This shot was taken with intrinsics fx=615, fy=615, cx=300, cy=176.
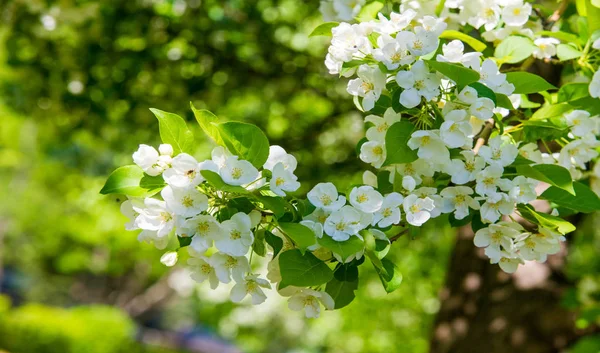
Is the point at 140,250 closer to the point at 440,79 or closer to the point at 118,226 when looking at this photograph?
the point at 118,226

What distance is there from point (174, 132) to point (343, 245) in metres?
0.33

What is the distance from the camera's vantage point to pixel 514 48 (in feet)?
4.37

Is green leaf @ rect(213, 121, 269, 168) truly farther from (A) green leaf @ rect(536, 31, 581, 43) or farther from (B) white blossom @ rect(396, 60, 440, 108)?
(A) green leaf @ rect(536, 31, 581, 43)

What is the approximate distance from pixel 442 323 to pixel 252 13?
6.65 feet

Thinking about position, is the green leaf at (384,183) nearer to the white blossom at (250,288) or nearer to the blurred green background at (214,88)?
the white blossom at (250,288)

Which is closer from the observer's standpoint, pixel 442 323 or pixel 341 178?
pixel 442 323

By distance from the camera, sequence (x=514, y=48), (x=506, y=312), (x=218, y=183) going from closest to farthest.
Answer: (x=218, y=183), (x=514, y=48), (x=506, y=312)

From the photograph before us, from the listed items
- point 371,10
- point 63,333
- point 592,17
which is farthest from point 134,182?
point 63,333

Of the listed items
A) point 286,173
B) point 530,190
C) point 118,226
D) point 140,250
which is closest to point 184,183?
point 286,173

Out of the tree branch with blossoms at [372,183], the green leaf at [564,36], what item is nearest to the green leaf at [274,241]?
the tree branch with blossoms at [372,183]

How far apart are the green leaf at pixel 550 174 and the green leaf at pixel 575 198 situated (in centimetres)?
7

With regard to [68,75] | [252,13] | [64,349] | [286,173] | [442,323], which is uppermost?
[286,173]

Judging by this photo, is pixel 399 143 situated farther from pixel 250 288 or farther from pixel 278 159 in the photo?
pixel 250 288

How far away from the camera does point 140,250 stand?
10.6 m
